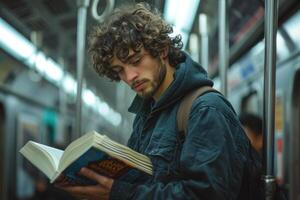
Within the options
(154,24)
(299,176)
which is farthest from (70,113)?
(154,24)

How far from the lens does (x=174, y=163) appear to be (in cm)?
146

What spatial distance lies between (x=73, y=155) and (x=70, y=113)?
9.79 meters

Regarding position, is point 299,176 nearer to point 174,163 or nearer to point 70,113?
point 174,163

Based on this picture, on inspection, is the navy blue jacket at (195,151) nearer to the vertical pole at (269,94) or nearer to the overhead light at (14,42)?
the vertical pole at (269,94)

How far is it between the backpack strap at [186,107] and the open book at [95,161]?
138mm

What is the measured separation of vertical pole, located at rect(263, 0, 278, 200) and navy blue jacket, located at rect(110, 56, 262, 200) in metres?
0.08

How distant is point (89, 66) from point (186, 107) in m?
0.88

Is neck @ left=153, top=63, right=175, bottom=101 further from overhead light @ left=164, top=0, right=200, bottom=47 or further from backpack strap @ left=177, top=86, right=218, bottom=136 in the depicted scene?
overhead light @ left=164, top=0, right=200, bottom=47

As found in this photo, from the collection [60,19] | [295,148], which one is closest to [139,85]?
[295,148]

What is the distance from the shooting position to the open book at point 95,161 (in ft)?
4.41

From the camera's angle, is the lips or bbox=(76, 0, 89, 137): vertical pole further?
bbox=(76, 0, 89, 137): vertical pole

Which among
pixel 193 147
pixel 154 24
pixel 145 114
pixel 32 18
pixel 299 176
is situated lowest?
pixel 299 176

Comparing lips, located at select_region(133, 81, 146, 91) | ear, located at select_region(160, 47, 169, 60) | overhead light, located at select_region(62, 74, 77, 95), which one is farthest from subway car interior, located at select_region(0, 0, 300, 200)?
lips, located at select_region(133, 81, 146, 91)

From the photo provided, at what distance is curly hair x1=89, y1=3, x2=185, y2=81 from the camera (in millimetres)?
1572
